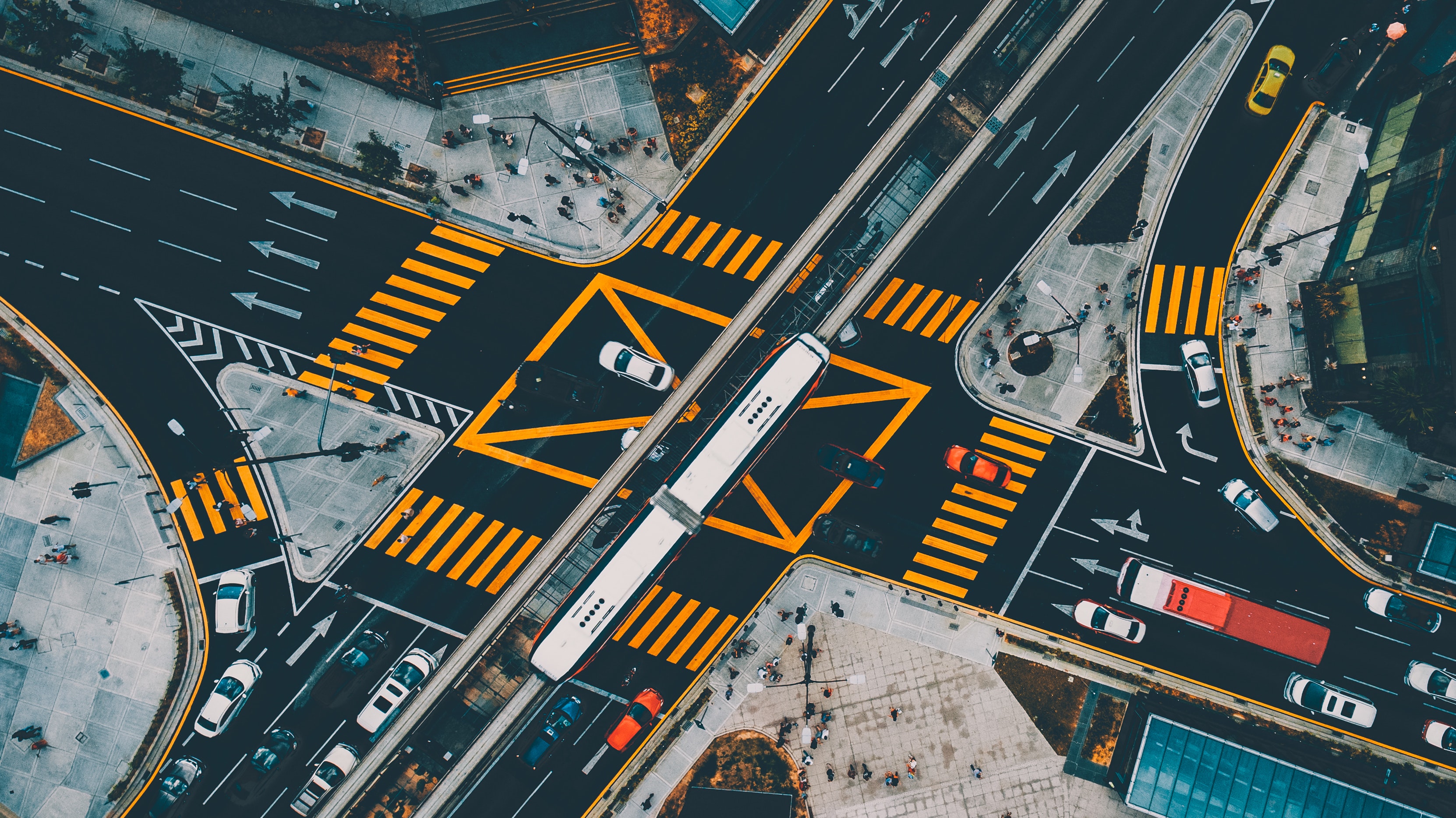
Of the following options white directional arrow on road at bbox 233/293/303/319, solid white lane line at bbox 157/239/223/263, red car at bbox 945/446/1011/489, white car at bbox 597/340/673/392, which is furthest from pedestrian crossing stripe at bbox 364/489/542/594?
red car at bbox 945/446/1011/489

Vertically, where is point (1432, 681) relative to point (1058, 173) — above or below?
below

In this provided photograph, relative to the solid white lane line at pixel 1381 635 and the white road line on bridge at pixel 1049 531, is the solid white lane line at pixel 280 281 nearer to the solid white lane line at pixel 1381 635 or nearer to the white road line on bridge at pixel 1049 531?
the white road line on bridge at pixel 1049 531

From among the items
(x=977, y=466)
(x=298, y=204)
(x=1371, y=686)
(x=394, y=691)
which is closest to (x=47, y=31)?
(x=298, y=204)

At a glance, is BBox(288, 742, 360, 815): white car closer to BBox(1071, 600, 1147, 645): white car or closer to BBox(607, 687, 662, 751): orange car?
BBox(607, 687, 662, 751): orange car

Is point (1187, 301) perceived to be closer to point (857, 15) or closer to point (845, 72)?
point (845, 72)

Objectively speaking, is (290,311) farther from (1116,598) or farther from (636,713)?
(1116,598)

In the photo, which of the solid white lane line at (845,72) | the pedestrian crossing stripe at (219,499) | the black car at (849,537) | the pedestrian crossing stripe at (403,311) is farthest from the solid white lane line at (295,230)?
the black car at (849,537)
